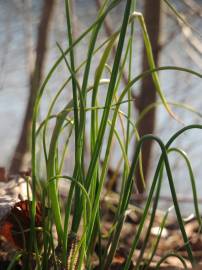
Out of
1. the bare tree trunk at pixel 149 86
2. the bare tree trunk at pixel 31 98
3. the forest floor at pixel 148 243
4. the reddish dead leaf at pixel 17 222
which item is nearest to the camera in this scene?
the reddish dead leaf at pixel 17 222

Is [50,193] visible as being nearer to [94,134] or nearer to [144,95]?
[94,134]

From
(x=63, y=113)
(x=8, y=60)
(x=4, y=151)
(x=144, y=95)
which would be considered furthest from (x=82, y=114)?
(x=4, y=151)

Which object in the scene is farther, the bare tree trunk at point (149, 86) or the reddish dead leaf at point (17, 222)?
the bare tree trunk at point (149, 86)

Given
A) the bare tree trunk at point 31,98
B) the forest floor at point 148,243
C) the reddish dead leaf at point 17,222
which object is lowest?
the forest floor at point 148,243

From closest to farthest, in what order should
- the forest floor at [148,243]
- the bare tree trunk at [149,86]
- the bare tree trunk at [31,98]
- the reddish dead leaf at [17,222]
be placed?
the reddish dead leaf at [17,222] → the forest floor at [148,243] → the bare tree trunk at [149,86] → the bare tree trunk at [31,98]

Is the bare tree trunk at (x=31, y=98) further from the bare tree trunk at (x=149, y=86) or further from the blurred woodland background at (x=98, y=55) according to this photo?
the bare tree trunk at (x=149, y=86)

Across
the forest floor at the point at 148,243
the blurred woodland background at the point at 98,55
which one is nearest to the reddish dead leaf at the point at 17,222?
the forest floor at the point at 148,243

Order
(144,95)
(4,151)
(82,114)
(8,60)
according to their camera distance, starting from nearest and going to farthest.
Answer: (82,114)
(144,95)
(8,60)
(4,151)

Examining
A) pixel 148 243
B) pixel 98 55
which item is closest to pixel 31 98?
pixel 98 55
